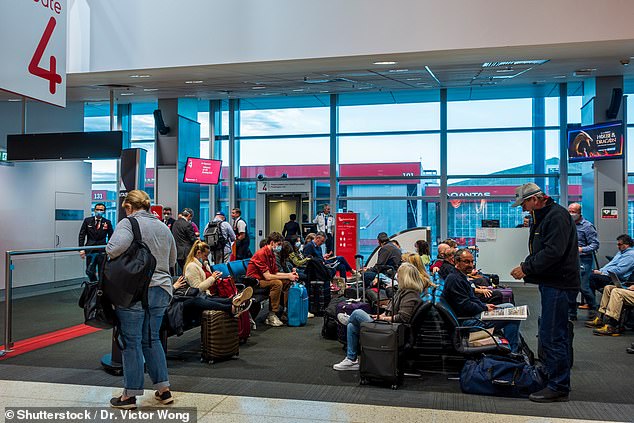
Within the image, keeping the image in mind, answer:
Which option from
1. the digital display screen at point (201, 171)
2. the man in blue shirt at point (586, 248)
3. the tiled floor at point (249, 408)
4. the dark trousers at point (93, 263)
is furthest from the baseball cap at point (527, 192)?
the digital display screen at point (201, 171)

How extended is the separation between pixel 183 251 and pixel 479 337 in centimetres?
665

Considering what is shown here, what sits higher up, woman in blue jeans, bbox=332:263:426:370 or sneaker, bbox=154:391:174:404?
woman in blue jeans, bbox=332:263:426:370

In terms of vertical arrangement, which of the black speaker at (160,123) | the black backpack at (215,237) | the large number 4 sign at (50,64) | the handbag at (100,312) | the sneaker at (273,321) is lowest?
the sneaker at (273,321)

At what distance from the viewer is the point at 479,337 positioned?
4.88 m

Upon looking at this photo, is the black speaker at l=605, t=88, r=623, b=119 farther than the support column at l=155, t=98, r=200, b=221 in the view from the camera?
No

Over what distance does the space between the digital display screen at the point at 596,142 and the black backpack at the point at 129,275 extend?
9.70 metres

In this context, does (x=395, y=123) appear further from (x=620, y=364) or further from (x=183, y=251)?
(x=620, y=364)

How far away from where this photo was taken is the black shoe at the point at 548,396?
168 inches

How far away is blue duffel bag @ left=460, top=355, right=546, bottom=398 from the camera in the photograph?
14.4 ft

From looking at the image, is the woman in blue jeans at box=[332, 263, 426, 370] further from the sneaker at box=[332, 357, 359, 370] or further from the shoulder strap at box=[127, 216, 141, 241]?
the shoulder strap at box=[127, 216, 141, 241]

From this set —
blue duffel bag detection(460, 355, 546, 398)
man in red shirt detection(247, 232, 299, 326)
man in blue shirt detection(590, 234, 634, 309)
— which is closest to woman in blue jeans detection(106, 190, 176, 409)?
blue duffel bag detection(460, 355, 546, 398)

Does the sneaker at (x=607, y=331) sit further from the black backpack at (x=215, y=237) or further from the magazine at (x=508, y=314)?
the black backpack at (x=215, y=237)

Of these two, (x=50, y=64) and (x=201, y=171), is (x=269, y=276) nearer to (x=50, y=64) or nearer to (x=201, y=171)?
(x=50, y=64)

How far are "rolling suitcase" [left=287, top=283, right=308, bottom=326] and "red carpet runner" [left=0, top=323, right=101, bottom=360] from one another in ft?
8.86
